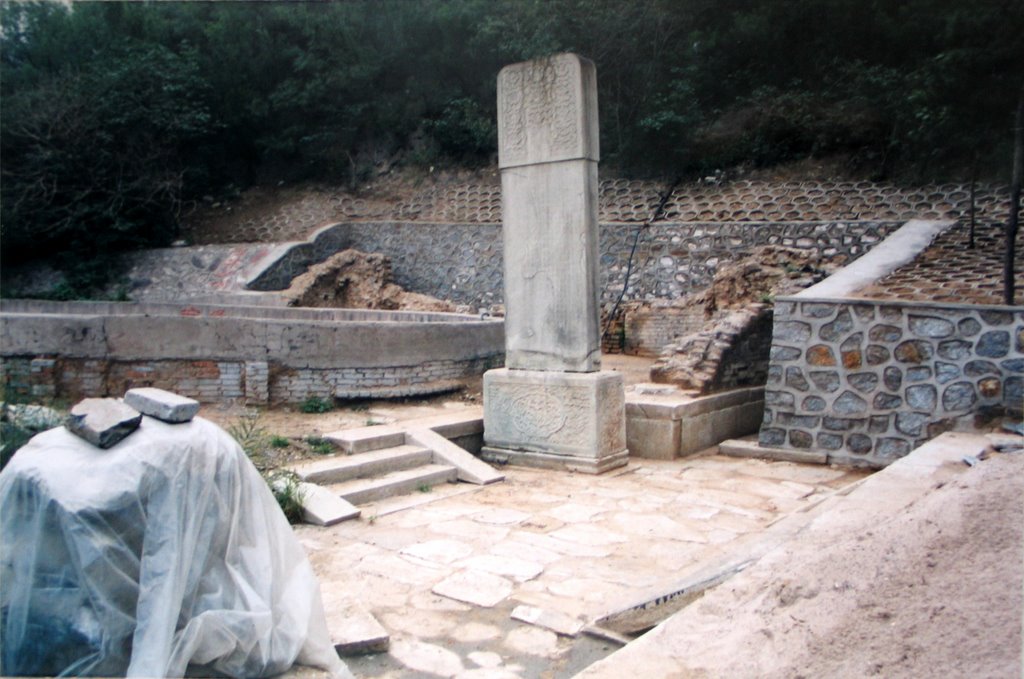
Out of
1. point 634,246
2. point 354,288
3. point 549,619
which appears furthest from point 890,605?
point 354,288

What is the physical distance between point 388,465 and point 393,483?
33 cm

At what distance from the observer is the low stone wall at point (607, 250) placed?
13.8 meters

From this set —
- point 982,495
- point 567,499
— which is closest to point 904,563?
point 982,495

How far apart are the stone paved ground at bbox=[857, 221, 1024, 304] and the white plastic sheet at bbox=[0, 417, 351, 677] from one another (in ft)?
20.2

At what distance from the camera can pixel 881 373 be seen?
22.9ft

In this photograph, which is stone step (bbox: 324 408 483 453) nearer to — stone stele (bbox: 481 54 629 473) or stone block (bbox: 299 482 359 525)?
stone stele (bbox: 481 54 629 473)

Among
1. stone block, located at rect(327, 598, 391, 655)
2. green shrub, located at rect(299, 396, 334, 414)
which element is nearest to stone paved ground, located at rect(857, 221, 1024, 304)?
green shrub, located at rect(299, 396, 334, 414)

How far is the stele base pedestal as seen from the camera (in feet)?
21.5

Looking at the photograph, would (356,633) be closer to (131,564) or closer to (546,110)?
(131,564)

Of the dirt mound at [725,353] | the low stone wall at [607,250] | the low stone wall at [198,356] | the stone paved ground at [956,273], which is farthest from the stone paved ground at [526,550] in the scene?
the low stone wall at [607,250]

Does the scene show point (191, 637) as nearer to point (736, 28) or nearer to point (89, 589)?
point (89, 589)

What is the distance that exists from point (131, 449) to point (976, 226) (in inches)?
420

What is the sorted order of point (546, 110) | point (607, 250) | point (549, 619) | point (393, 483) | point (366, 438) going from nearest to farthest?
point (549, 619)
point (393, 483)
point (366, 438)
point (546, 110)
point (607, 250)

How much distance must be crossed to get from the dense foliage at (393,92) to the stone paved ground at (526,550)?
10.2 m
